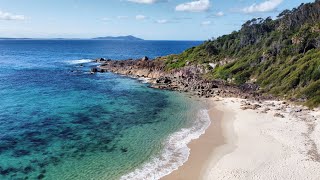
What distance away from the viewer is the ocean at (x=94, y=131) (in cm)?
3578

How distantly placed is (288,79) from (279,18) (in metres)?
68.2

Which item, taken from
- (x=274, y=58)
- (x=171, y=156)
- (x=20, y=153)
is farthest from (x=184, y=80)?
(x=20, y=153)

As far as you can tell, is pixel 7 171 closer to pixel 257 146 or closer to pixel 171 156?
pixel 171 156

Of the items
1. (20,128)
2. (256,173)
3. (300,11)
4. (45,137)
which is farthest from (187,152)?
(300,11)

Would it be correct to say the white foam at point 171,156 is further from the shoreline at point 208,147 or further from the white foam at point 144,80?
the white foam at point 144,80

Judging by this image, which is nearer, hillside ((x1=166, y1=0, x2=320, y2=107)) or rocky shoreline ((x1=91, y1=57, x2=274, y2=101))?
hillside ((x1=166, y1=0, x2=320, y2=107))

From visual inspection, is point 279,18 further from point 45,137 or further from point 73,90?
point 45,137

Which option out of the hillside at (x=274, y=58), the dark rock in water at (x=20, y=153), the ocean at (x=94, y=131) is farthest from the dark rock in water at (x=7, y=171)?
the hillside at (x=274, y=58)

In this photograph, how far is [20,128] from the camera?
48.0 metres

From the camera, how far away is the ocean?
35781mm

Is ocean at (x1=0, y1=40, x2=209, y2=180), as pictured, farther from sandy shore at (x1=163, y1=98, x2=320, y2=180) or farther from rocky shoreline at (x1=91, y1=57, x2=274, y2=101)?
rocky shoreline at (x1=91, y1=57, x2=274, y2=101)

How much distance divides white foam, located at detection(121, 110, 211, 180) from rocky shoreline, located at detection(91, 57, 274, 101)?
22250 millimetres

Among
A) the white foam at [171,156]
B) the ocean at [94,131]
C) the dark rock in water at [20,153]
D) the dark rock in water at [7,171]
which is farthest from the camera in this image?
the dark rock in water at [20,153]

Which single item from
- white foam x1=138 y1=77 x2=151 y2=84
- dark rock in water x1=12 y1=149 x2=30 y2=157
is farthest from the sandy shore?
white foam x1=138 y1=77 x2=151 y2=84
